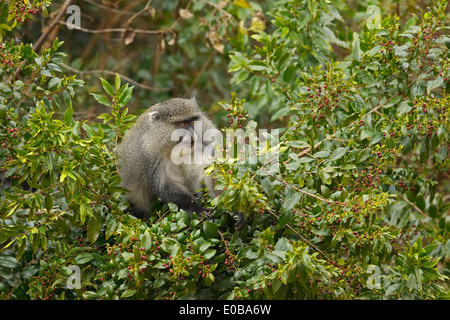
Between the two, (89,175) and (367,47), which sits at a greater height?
(367,47)

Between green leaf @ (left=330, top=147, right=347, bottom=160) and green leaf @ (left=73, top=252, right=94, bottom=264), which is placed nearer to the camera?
green leaf @ (left=330, top=147, right=347, bottom=160)

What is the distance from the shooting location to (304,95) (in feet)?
12.0

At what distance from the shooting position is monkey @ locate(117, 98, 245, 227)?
4648 millimetres

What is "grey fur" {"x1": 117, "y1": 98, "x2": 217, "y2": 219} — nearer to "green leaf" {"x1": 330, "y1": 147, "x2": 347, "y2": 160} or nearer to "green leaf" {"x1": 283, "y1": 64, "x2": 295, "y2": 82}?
"green leaf" {"x1": 283, "y1": 64, "x2": 295, "y2": 82}

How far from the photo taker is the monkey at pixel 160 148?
4.65 metres

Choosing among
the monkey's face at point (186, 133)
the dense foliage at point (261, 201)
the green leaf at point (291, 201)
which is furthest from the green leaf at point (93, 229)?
the monkey's face at point (186, 133)

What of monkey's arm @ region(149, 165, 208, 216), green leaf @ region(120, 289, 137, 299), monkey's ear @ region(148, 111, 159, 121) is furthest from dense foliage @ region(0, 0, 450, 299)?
monkey's ear @ region(148, 111, 159, 121)

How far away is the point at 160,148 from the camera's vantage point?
15.5 ft

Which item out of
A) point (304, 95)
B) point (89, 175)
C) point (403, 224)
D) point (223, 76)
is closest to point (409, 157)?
point (403, 224)

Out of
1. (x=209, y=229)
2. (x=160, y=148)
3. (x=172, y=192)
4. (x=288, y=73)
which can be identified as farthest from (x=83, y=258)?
(x=288, y=73)

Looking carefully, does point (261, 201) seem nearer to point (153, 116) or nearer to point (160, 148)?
point (160, 148)

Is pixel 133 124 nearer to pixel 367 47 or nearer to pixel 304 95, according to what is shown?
pixel 304 95

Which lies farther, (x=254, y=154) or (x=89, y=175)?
(x=89, y=175)

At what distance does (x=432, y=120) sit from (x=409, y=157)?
1.84m
